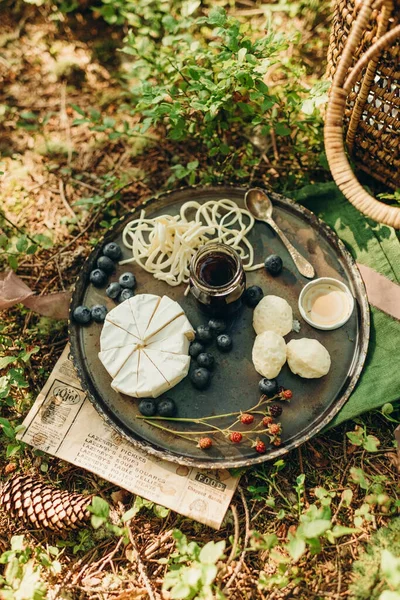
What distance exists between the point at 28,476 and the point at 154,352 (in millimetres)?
1074

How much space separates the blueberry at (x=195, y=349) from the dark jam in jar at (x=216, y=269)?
1.15 ft

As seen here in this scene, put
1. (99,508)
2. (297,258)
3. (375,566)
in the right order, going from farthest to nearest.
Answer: (297,258), (375,566), (99,508)

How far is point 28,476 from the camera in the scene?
2941 mm

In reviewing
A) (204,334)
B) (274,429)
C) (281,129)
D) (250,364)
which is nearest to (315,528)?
(274,429)

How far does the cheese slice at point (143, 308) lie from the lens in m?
2.85

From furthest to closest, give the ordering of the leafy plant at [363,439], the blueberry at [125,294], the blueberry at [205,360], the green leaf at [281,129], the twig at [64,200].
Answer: the twig at [64,200] < the green leaf at [281,129] < the blueberry at [125,294] < the blueberry at [205,360] < the leafy plant at [363,439]

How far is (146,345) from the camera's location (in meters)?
2.83

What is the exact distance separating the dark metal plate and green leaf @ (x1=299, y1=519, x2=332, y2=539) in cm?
43

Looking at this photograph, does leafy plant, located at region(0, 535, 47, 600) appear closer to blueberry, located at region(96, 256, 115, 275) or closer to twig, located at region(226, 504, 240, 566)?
twig, located at region(226, 504, 240, 566)

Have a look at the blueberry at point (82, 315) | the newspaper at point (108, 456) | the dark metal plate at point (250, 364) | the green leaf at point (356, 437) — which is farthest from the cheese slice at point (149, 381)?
the green leaf at point (356, 437)

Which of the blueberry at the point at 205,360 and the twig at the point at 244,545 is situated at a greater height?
the blueberry at the point at 205,360

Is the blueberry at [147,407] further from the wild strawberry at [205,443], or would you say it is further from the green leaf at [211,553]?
the green leaf at [211,553]

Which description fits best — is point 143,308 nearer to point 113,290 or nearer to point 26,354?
point 113,290

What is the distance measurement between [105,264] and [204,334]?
0.77 meters
